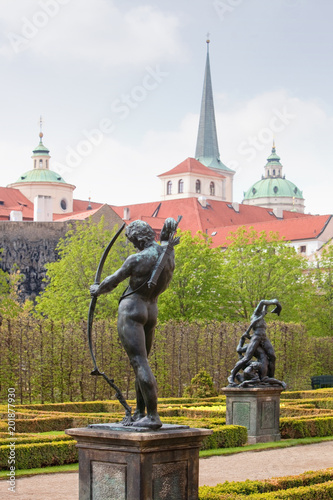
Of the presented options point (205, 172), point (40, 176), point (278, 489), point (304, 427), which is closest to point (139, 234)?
point (278, 489)

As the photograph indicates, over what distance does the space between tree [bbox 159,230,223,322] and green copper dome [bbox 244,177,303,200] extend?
351 ft

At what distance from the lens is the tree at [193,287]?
136 ft

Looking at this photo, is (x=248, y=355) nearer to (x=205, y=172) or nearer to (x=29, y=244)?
(x=29, y=244)

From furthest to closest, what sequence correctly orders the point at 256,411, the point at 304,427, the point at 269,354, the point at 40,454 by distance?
1. the point at 304,427
2. the point at 269,354
3. the point at 256,411
4. the point at 40,454

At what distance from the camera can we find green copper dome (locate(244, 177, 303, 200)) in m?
152

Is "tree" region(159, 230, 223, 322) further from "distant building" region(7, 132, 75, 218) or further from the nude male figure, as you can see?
"distant building" region(7, 132, 75, 218)

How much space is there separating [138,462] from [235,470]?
4.98 metres

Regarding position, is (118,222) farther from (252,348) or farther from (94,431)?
(94,431)

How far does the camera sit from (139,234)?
8.01 metres

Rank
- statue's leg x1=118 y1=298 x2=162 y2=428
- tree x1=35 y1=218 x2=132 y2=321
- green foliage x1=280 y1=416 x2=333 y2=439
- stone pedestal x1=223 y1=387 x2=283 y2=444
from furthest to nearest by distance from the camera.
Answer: tree x1=35 y1=218 x2=132 y2=321
green foliage x1=280 y1=416 x2=333 y2=439
stone pedestal x1=223 y1=387 x2=283 y2=444
statue's leg x1=118 y1=298 x2=162 y2=428

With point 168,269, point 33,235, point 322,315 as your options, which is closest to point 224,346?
point 322,315

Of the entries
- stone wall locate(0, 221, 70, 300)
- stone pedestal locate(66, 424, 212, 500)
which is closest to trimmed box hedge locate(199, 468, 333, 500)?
stone pedestal locate(66, 424, 212, 500)

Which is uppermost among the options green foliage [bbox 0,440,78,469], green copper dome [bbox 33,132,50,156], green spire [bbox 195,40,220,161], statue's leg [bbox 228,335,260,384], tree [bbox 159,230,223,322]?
green spire [bbox 195,40,220,161]

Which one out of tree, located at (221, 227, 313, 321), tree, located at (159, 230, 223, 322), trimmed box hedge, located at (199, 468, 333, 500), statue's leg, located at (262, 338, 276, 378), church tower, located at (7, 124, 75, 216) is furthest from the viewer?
church tower, located at (7, 124, 75, 216)
